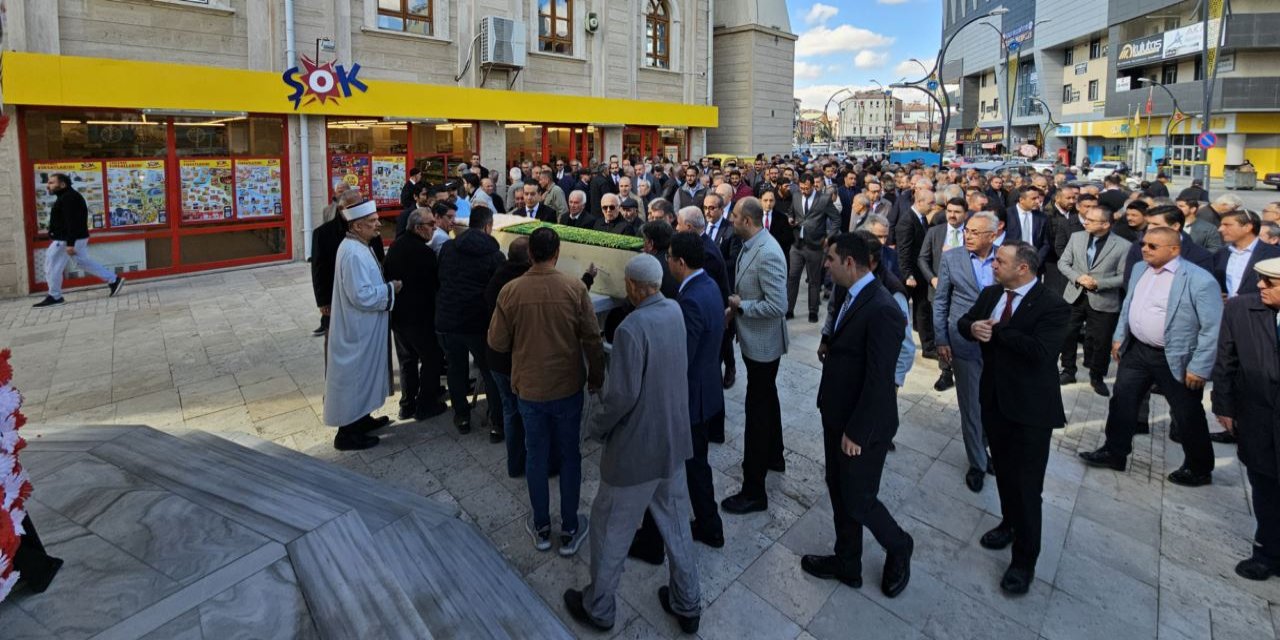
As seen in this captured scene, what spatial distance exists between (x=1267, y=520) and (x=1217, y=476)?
4.86 ft

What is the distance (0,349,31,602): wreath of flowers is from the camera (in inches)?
108

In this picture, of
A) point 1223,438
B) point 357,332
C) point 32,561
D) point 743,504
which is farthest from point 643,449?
point 1223,438

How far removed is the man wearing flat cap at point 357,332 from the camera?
17.5 feet

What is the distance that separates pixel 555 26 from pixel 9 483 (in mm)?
Answer: 17240

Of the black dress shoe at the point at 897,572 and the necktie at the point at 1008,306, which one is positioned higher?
the necktie at the point at 1008,306

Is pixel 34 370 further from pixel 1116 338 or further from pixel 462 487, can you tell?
pixel 1116 338

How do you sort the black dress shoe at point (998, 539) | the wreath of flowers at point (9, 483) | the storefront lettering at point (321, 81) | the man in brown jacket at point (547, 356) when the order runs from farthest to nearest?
the storefront lettering at point (321, 81) < the black dress shoe at point (998, 539) < the man in brown jacket at point (547, 356) < the wreath of flowers at point (9, 483)

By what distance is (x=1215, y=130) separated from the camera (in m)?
43.9

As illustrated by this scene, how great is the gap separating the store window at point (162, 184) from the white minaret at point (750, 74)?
15.9 meters

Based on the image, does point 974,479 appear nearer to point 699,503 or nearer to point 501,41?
point 699,503

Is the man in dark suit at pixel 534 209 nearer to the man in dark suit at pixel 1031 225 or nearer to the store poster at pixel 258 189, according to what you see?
the man in dark suit at pixel 1031 225

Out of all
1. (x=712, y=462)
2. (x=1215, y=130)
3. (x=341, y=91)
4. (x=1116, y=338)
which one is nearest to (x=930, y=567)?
(x=712, y=462)

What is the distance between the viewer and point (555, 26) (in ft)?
58.9

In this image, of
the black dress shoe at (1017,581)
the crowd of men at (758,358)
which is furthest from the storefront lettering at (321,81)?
the black dress shoe at (1017,581)
